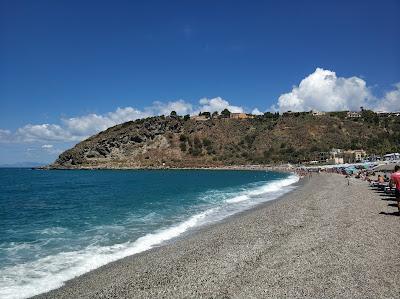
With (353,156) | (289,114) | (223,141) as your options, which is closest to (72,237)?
(353,156)

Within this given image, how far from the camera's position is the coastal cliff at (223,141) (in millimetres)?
149250

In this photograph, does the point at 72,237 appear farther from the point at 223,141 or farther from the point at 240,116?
the point at 240,116

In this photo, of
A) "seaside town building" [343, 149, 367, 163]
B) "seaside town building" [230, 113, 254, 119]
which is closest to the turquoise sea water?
"seaside town building" [343, 149, 367, 163]

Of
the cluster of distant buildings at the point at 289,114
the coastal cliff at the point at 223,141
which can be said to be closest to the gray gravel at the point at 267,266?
the coastal cliff at the point at 223,141

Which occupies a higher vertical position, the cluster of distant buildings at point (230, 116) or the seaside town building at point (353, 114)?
the cluster of distant buildings at point (230, 116)

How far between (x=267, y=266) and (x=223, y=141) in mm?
154030

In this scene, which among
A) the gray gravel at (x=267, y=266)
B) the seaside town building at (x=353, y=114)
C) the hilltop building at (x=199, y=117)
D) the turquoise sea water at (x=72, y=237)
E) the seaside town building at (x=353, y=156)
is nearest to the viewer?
the gray gravel at (x=267, y=266)

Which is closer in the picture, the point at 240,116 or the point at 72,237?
the point at 72,237

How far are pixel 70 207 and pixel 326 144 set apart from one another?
125529 mm

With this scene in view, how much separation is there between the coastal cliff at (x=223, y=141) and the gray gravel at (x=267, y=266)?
127294mm

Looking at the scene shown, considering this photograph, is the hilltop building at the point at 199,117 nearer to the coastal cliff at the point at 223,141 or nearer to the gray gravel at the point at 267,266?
the coastal cliff at the point at 223,141

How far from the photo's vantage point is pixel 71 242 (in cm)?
1909

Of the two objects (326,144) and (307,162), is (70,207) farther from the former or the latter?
(326,144)

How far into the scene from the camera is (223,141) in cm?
16550
